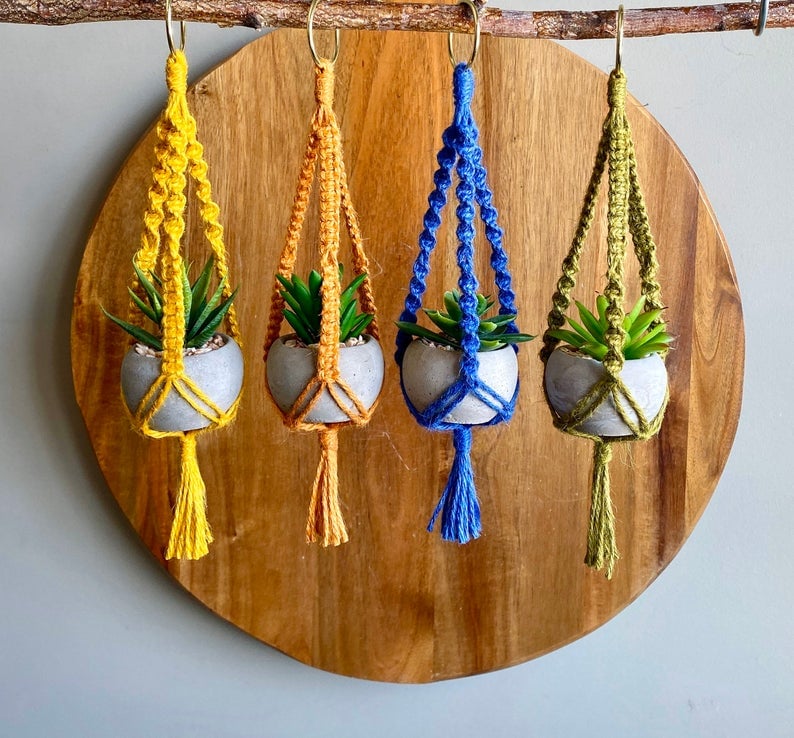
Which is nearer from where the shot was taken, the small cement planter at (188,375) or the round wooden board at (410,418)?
the small cement planter at (188,375)

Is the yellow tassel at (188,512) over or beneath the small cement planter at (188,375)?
beneath

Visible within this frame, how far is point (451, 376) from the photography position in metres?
0.56

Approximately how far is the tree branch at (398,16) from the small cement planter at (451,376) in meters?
0.24

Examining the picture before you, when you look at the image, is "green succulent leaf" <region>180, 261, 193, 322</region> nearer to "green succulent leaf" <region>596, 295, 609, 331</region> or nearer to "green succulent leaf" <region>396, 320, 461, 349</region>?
"green succulent leaf" <region>396, 320, 461, 349</region>

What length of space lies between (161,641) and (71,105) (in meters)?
0.62

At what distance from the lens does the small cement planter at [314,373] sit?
57cm

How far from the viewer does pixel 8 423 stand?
831 mm

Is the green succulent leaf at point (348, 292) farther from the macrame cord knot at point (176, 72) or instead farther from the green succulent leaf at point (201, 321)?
the macrame cord knot at point (176, 72)

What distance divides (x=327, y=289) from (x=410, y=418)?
0.97 ft

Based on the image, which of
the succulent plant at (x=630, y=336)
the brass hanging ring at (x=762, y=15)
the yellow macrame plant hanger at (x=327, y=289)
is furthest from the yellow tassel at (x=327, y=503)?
the brass hanging ring at (x=762, y=15)

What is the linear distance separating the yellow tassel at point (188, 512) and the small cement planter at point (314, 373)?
0.09 meters

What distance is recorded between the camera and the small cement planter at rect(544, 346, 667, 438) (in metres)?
0.55

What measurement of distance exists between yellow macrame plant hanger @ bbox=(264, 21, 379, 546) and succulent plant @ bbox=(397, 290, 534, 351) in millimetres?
58

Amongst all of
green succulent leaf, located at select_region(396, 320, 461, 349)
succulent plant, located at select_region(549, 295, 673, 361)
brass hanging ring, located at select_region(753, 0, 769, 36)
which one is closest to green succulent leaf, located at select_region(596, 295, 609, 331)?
succulent plant, located at select_region(549, 295, 673, 361)
